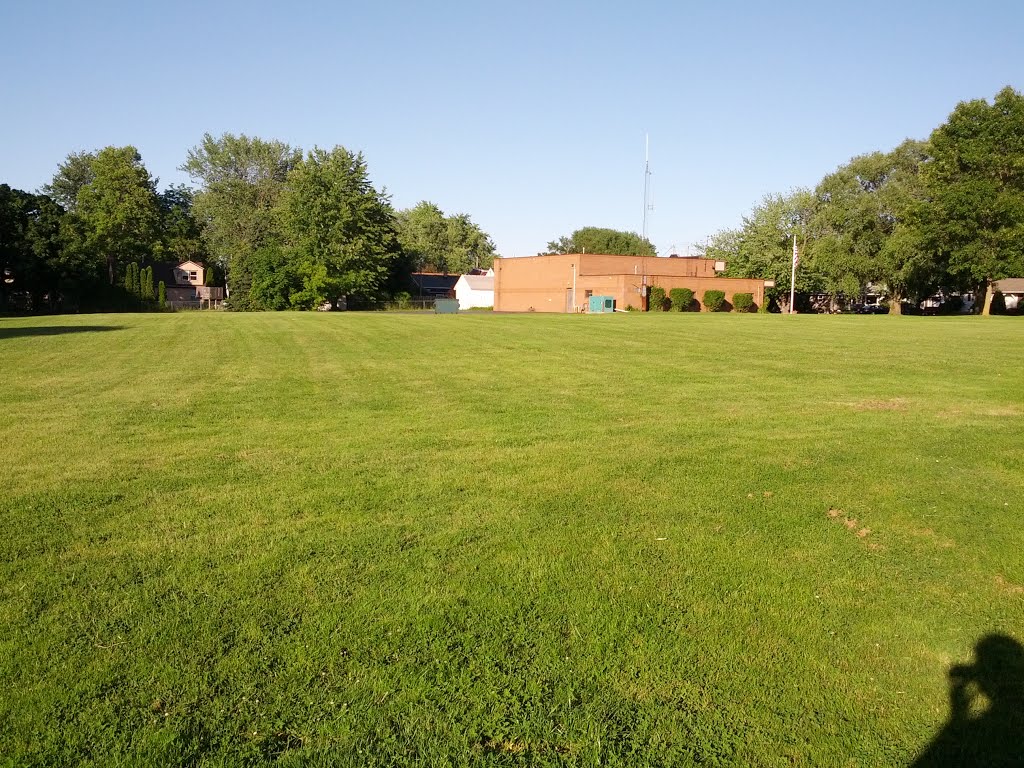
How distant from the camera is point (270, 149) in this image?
290 feet

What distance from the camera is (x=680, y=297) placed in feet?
203

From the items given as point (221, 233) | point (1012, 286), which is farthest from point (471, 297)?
point (1012, 286)

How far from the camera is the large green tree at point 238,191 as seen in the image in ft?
276

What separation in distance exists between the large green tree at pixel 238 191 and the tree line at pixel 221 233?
0.40 feet

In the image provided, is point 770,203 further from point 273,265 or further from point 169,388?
point 169,388

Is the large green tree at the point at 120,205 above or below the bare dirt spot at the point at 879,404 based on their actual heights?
above

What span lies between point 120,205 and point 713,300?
61.7 metres

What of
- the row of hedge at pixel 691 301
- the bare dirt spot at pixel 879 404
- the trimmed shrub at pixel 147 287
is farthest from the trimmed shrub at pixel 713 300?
the bare dirt spot at pixel 879 404

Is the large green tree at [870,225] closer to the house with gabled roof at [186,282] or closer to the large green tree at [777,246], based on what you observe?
the large green tree at [777,246]

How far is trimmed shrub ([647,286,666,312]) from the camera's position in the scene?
202 feet

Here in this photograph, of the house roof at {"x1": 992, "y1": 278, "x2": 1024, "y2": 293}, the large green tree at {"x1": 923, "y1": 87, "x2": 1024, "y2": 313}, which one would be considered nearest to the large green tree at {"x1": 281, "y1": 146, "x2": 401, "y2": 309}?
the large green tree at {"x1": 923, "y1": 87, "x2": 1024, "y2": 313}

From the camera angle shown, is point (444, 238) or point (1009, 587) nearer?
point (1009, 587)

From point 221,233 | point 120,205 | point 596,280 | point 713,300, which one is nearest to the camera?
point 713,300

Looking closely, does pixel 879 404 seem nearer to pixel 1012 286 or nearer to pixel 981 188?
pixel 981 188
